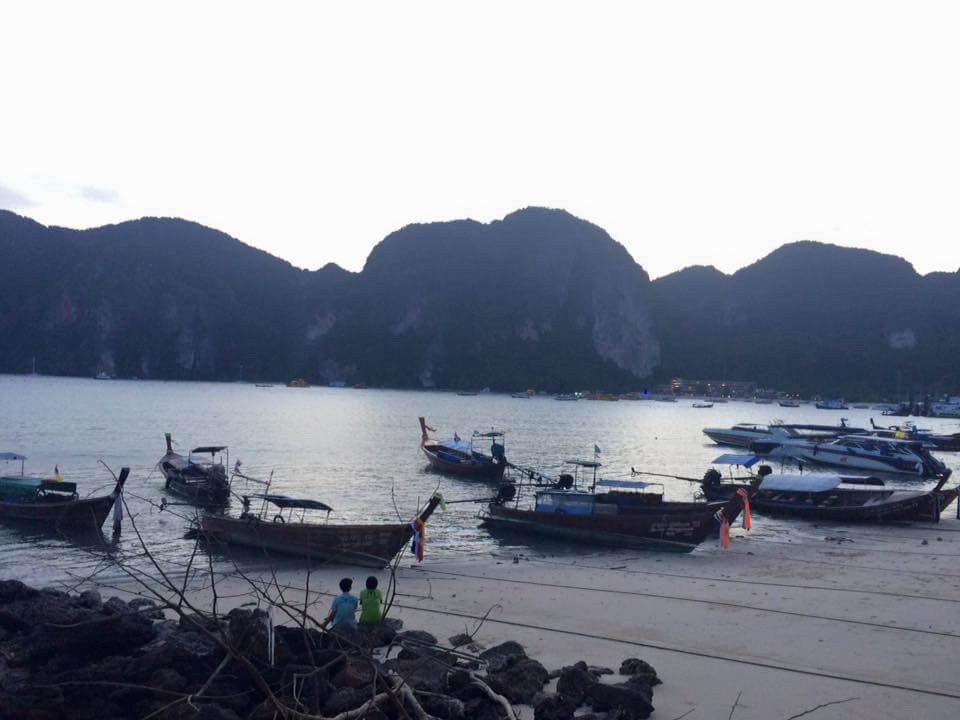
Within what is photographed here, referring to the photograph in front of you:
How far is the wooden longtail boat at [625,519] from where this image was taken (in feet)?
63.7

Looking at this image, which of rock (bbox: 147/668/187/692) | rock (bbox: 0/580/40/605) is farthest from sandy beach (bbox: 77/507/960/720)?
rock (bbox: 0/580/40/605)

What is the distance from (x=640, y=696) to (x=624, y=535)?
11.5m

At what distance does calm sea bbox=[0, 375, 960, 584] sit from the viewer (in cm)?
2000

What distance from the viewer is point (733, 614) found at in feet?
42.5

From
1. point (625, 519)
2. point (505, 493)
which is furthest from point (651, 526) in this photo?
point (505, 493)

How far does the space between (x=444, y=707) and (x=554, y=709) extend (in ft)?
4.41

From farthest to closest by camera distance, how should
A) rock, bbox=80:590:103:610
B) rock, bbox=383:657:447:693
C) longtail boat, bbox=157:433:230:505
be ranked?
longtail boat, bbox=157:433:230:505, rock, bbox=80:590:103:610, rock, bbox=383:657:447:693

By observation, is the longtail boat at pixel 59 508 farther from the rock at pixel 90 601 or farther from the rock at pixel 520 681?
the rock at pixel 520 681

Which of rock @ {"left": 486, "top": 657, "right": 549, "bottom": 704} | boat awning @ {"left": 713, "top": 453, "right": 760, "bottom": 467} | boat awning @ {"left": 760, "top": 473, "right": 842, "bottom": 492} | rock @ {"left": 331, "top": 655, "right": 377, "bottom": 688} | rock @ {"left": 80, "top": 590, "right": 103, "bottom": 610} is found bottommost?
Result: rock @ {"left": 80, "top": 590, "right": 103, "bottom": 610}

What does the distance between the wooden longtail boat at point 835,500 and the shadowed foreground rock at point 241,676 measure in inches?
568

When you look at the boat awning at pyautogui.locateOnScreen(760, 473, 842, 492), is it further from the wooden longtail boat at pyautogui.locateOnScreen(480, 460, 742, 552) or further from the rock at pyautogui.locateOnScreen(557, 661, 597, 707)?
the rock at pyautogui.locateOnScreen(557, 661, 597, 707)

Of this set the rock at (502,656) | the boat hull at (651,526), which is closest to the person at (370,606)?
the rock at (502,656)

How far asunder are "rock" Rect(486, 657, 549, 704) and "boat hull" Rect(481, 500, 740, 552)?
10.4 m

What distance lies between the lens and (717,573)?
54.7ft
